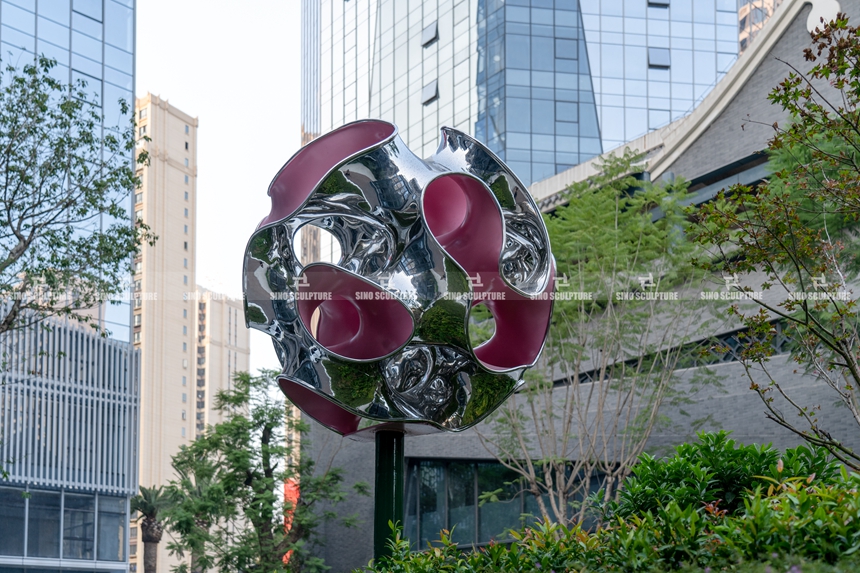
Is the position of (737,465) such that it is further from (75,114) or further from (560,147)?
(560,147)

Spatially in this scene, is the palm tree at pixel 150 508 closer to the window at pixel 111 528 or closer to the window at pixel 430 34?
the window at pixel 111 528

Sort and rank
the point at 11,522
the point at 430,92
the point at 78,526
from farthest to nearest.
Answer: the point at 430,92
the point at 78,526
the point at 11,522

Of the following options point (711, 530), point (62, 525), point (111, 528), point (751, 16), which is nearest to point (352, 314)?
point (711, 530)

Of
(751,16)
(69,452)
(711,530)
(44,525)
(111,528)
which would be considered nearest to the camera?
(711,530)

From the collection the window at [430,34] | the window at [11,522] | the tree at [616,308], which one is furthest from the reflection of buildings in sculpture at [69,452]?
the tree at [616,308]

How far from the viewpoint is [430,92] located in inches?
1543

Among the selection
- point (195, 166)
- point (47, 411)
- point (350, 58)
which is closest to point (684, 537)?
point (47, 411)

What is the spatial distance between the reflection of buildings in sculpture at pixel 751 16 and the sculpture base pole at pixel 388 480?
3479 cm

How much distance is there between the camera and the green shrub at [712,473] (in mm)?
7082

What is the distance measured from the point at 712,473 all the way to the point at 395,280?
3082 millimetres

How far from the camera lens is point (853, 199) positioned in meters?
8.21

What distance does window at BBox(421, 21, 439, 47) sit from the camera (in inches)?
1549

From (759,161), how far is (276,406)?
11394 millimetres

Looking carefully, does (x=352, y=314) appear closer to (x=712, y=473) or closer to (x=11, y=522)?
(x=712, y=473)
